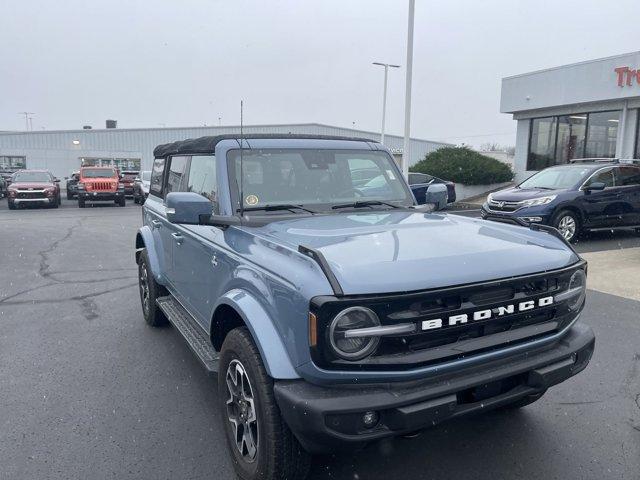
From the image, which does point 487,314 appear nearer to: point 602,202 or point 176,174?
point 176,174

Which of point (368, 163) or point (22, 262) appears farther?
point (22, 262)

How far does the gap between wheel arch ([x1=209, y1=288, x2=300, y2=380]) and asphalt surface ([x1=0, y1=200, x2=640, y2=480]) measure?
0.87m

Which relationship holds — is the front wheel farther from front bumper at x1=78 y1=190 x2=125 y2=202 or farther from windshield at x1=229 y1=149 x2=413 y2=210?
front bumper at x1=78 y1=190 x2=125 y2=202

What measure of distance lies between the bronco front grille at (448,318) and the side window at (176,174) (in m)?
2.79

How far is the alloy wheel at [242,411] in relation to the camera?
279 cm

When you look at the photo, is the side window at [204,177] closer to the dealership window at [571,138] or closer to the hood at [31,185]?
the dealership window at [571,138]

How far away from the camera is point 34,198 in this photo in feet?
73.5

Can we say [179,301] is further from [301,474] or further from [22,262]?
[22,262]

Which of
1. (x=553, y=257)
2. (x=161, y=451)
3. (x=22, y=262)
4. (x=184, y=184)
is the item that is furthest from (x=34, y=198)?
(x=553, y=257)

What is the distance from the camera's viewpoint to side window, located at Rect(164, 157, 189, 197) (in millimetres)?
4695

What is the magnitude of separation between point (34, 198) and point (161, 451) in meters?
22.4

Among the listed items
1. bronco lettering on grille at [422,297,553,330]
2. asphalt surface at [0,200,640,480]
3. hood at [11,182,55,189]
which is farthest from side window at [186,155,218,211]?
hood at [11,182,55,189]

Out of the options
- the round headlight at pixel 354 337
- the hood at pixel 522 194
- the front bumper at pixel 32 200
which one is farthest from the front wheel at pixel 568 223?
the front bumper at pixel 32 200

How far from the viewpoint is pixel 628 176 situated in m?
11.4
